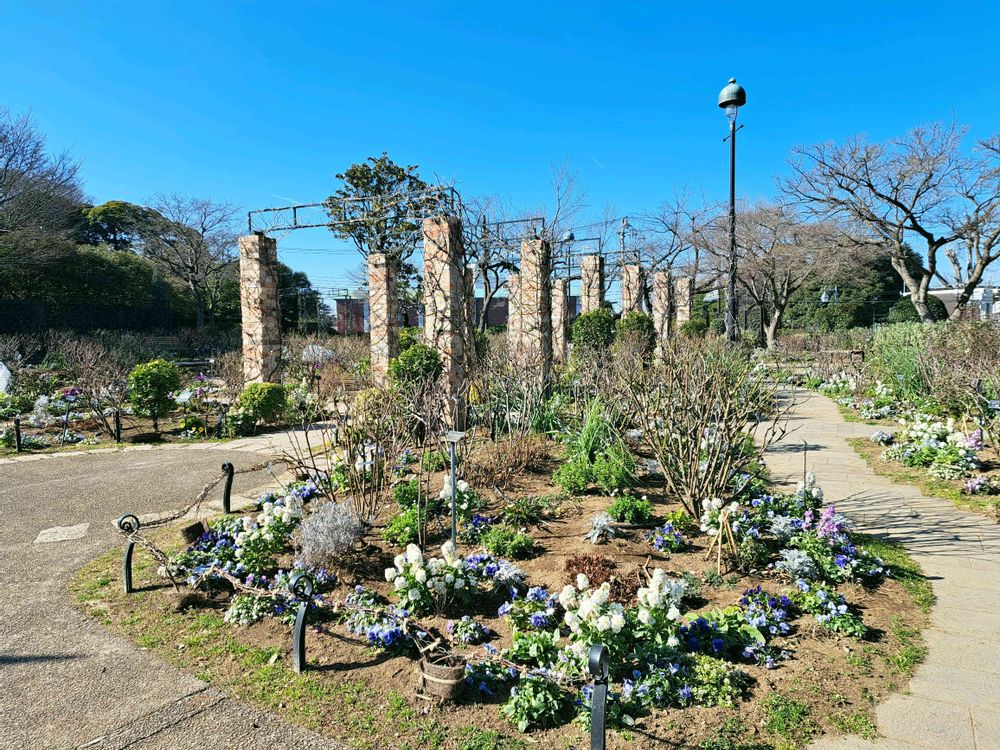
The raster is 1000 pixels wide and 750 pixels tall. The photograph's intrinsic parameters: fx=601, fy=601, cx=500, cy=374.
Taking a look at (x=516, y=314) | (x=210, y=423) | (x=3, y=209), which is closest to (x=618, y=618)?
(x=210, y=423)

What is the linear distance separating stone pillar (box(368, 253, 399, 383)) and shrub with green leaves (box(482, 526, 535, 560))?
9.10 meters

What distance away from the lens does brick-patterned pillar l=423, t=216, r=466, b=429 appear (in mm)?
8594

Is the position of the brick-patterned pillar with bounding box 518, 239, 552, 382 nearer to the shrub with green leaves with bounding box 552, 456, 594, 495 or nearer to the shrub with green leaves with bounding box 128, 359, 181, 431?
the shrub with green leaves with bounding box 128, 359, 181, 431

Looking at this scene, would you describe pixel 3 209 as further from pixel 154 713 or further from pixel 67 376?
pixel 154 713

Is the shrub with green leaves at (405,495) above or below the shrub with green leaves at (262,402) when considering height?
below

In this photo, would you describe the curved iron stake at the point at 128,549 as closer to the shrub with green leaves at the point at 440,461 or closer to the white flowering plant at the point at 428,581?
the white flowering plant at the point at 428,581

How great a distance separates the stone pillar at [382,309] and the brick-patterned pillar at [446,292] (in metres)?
4.24

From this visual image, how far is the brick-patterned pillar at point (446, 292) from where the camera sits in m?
8.59

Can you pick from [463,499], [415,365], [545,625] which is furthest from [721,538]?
[415,365]

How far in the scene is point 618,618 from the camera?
96.8 inches

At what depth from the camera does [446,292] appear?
8.62 meters

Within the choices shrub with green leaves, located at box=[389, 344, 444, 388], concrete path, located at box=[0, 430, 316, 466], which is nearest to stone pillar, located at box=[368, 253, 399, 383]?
concrete path, located at box=[0, 430, 316, 466]

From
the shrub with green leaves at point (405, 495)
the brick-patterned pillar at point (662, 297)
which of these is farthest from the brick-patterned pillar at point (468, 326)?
the brick-patterned pillar at point (662, 297)

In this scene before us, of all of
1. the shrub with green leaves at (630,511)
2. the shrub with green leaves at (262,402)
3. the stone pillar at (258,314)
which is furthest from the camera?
the stone pillar at (258,314)
